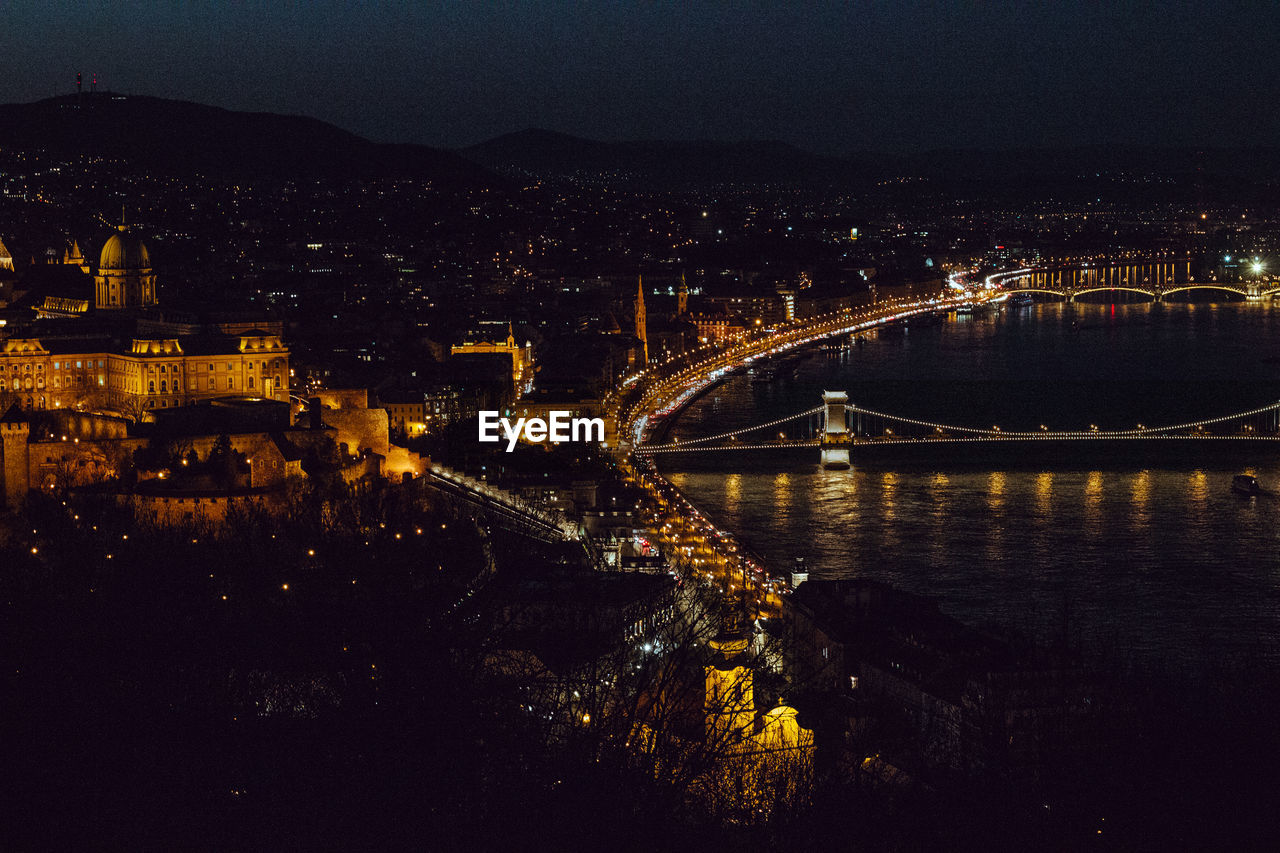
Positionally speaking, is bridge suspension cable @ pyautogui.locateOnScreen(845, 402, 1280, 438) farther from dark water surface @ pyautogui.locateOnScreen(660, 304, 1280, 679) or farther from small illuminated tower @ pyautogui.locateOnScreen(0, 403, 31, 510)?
small illuminated tower @ pyautogui.locateOnScreen(0, 403, 31, 510)

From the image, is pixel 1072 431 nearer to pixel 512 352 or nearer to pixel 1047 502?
pixel 1047 502

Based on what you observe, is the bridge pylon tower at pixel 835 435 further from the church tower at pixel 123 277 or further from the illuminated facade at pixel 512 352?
the church tower at pixel 123 277

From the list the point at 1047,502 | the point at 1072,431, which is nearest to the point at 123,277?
the point at 1047,502

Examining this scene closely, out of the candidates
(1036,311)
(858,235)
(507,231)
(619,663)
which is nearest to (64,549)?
(619,663)

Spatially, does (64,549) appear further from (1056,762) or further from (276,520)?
(1056,762)

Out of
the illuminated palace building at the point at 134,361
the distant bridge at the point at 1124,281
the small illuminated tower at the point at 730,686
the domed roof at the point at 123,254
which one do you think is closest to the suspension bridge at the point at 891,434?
the illuminated palace building at the point at 134,361
